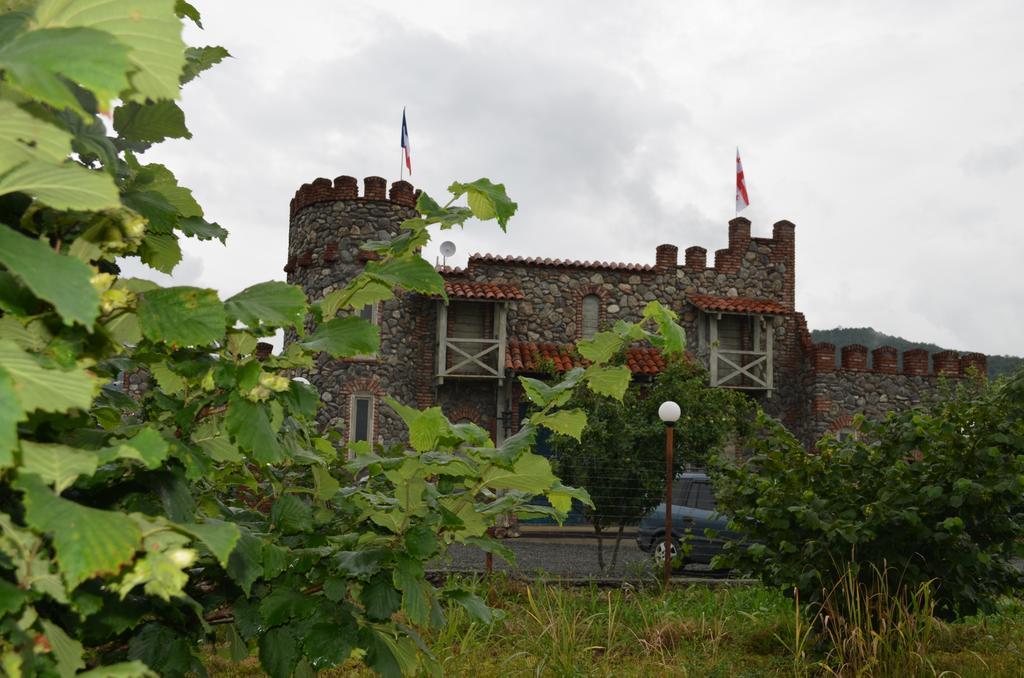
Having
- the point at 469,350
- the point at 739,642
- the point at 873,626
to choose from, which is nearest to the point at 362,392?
the point at 469,350

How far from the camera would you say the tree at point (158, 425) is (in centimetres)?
94

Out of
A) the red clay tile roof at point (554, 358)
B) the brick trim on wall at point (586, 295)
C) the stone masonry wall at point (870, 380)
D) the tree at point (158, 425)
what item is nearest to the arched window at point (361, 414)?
the red clay tile roof at point (554, 358)

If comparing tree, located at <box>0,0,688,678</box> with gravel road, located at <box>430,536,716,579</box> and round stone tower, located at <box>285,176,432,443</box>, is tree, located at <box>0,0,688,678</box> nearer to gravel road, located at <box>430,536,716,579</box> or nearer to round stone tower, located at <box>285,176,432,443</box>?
gravel road, located at <box>430,536,716,579</box>

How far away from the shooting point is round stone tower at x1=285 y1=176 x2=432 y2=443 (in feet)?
62.2

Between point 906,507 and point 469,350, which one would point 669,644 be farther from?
point 469,350

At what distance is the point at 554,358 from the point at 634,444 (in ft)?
17.7

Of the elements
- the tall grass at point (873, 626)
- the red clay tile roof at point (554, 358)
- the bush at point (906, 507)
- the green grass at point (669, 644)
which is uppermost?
the red clay tile roof at point (554, 358)

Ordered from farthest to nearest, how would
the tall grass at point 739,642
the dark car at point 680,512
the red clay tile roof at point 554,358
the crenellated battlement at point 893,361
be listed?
the crenellated battlement at point 893,361
the red clay tile roof at point 554,358
the dark car at point 680,512
the tall grass at point 739,642

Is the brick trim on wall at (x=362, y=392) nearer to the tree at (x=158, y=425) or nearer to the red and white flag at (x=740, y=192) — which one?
the red and white flag at (x=740, y=192)

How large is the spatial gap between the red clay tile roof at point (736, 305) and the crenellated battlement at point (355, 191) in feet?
23.8

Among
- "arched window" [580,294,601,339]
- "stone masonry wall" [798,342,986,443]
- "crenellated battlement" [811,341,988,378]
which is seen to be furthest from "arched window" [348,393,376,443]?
"crenellated battlement" [811,341,988,378]

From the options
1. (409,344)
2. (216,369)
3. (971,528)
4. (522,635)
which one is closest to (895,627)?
(971,528)

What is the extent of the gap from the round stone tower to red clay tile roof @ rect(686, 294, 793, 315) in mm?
6524

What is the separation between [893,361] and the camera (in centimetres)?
2122
